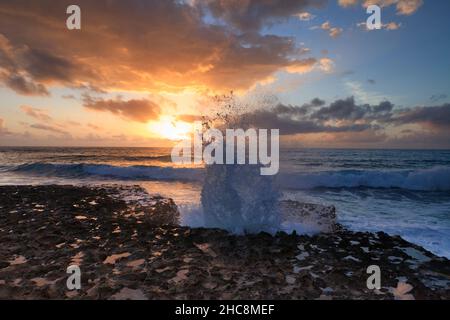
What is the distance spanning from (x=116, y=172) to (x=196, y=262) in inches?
1102

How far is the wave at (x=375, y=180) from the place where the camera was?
2275cm

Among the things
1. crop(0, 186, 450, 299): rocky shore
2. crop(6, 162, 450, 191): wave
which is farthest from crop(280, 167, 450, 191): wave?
crop(0, 186, 450, 299): rocky shore

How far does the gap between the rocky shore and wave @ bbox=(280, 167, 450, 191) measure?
15.3 meters

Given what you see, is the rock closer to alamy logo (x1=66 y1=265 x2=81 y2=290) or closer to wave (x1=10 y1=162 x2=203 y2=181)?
alamy logo (x1=66 y1=265 x2=81 y2=290)

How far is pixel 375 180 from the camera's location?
2494 cm

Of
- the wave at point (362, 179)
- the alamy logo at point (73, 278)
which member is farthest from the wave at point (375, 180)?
the alamy logo at point (73, 278)

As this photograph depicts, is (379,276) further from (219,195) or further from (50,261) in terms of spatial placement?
(50,261)

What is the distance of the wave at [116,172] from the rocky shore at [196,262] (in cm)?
1869

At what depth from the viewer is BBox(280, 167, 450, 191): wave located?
22.8 meters

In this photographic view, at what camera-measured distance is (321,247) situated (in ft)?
24.9

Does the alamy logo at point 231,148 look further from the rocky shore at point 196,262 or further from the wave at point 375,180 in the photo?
the wave at point 375,180

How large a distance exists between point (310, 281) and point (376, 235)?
161 inches

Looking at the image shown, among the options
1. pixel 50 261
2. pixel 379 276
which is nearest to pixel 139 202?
pixel 50 261
